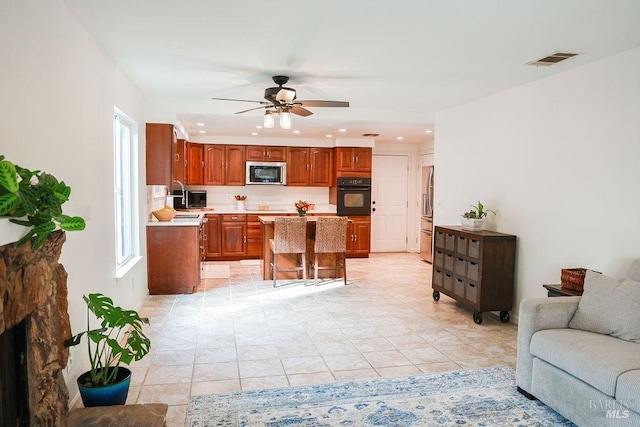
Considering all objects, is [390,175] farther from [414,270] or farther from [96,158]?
[96,158]

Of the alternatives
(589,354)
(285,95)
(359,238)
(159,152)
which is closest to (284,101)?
(285,95)

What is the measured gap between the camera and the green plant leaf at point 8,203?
1.49 metres

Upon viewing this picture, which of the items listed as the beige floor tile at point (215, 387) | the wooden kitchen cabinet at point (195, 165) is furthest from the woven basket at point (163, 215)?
the beige floor tile at point (215, 387)

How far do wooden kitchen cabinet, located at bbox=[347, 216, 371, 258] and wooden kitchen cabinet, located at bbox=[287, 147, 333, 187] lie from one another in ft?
3.19

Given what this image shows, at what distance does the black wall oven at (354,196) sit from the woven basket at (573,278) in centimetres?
515

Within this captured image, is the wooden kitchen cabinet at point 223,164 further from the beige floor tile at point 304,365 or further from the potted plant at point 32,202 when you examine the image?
the potted plant at point 32,202

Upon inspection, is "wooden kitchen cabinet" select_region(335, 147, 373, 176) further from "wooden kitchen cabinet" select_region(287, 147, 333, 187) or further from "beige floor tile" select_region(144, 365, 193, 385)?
"beige floor tile" select_region(144, 365, 193, 385)

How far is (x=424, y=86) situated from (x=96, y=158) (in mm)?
3117

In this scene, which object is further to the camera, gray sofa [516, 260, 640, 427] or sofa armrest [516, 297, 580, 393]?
sofa armrest [516, 297, 580, 393]

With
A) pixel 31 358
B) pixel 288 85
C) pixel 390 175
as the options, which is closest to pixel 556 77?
pixel 288 85

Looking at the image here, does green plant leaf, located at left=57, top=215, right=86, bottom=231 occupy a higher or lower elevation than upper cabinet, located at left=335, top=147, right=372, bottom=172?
lower

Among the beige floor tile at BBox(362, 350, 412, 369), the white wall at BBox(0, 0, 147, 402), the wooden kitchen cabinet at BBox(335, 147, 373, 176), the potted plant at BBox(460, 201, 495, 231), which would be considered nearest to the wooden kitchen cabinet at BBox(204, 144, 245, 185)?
the wooden kitchen cabinet at BBox(335, 147, 373, 176)

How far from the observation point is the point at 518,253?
4594mm

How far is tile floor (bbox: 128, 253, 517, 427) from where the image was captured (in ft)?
10.7
